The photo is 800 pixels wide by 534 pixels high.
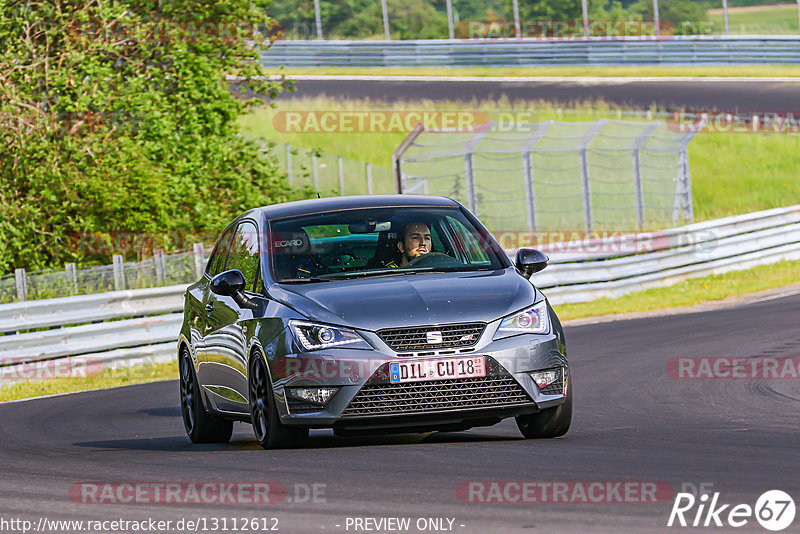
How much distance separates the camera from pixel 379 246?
9148 millimetres

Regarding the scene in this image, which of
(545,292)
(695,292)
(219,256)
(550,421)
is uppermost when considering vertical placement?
(219,256)

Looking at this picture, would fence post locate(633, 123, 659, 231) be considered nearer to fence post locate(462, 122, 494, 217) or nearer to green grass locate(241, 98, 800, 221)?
fence post locate(462, 122, 494, 217)

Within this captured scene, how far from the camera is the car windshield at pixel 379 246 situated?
29.2 feet

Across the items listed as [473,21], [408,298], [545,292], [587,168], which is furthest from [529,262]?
[473,21]

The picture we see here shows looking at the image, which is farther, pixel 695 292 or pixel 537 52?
pixel 537 52

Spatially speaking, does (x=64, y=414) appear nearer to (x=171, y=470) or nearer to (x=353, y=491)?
(x=171, y=470)

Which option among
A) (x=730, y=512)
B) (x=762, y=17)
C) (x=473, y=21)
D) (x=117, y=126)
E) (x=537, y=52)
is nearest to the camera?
(x=730, y=512)

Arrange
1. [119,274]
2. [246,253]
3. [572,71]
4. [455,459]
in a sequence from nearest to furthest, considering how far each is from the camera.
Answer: [455,459] → [246,253] → [119,274] → [572,71]

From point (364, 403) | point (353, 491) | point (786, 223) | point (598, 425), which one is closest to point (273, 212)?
point (364, 403)

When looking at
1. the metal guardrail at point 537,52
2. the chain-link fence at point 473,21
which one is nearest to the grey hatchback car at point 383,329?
the metal guardrail at point 537,52

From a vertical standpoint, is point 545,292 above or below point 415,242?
below

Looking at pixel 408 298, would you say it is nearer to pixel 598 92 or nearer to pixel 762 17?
pixel 598 92

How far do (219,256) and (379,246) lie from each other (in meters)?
1.71

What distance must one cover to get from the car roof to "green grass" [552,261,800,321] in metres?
11.1
